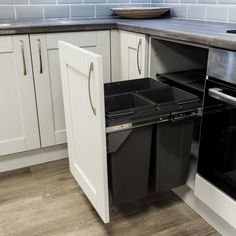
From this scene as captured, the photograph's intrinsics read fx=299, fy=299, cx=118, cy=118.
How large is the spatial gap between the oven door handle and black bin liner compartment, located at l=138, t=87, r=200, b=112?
0.14 metres

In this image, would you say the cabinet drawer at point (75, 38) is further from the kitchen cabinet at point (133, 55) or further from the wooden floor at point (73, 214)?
the wooden floor at point (73, 214)

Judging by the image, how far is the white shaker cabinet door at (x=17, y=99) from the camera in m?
1.67

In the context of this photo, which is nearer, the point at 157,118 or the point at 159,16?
the point at 157,118

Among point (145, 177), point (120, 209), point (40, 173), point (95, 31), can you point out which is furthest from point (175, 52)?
point (40, 173)

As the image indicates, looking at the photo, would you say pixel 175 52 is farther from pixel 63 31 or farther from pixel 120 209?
pixel 120 209

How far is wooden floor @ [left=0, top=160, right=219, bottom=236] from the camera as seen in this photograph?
1455mm

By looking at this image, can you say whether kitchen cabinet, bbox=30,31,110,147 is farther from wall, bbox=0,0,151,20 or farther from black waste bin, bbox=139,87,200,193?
black waste bin, bbox=139,87,200,193

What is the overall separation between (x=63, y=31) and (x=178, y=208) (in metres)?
1.20

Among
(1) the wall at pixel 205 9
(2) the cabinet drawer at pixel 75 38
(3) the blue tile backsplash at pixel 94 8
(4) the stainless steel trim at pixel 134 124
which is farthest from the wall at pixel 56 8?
(4) the stainless steel trim at pixel 134 124

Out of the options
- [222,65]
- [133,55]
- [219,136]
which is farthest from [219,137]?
[133,55]

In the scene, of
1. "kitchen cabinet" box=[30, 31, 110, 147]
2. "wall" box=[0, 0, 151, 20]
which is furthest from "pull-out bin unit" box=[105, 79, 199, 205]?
"wall" box=[0, 0, 151, 20]

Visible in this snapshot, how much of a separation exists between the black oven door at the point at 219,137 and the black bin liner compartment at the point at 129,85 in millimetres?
365

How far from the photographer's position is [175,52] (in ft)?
5.70

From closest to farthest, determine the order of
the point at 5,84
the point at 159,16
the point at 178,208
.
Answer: the point at 178,208 → the point at 5,84 → the point at 159,16
